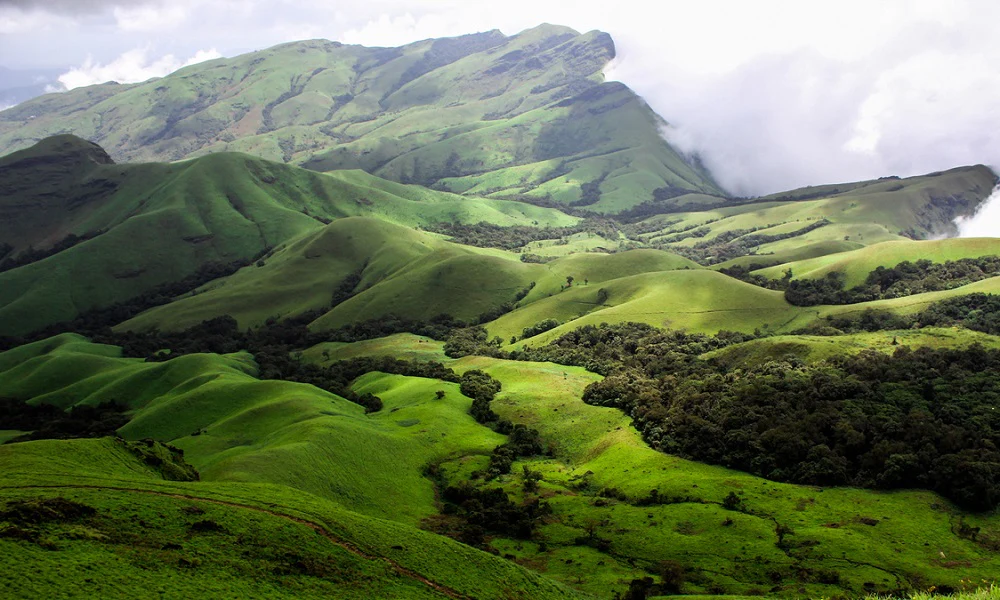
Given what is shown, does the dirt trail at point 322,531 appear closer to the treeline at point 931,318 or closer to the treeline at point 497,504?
the treeline at point 497,504

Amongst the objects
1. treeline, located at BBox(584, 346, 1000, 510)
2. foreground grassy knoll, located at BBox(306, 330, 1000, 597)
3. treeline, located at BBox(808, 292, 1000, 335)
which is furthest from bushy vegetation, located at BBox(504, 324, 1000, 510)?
treeline, located at BBox(808, 292, 1000, 335)

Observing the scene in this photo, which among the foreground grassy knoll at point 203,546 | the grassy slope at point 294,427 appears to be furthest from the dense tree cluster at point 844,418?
the foreground grassy knoll at point 203,546

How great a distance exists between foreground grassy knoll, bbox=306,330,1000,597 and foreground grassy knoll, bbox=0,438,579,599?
20.0 metres

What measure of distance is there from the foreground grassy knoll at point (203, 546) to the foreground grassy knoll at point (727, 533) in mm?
20028

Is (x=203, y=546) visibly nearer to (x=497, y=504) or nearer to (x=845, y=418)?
(x=497, y=504)

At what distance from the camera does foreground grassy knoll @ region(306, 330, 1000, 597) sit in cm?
7206

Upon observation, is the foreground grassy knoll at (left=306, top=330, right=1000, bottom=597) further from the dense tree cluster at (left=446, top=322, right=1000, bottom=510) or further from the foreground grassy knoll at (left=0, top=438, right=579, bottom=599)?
the foreground grassy knoll at (left=0, top=438, right=579, bottom=599)

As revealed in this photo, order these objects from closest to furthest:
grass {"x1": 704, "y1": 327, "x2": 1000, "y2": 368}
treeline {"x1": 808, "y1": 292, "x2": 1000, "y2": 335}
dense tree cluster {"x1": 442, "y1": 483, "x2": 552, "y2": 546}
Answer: dense tree cluster {"x1": 442, "y1": 483, "x2": 552, "y2": 546} → grass {"x1": 704, "y1": 327, "x2": 1000, "y2": 368} → treeline {"x1": 808, "y1": 292, "x2": 1000, "y2": 335}

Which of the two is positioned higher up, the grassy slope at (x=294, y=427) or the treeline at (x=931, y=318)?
the treeline at (x=931, y=318)

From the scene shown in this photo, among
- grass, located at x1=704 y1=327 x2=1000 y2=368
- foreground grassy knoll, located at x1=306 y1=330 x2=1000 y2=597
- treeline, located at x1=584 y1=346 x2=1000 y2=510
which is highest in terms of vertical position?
grass, located at x1=704 y1=327 x2=1000 y2=368

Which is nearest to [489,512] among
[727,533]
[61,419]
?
[727,533]

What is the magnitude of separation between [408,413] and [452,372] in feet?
139

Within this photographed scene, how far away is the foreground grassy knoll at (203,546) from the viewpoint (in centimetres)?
4122

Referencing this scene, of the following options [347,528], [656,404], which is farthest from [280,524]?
[656,404]
